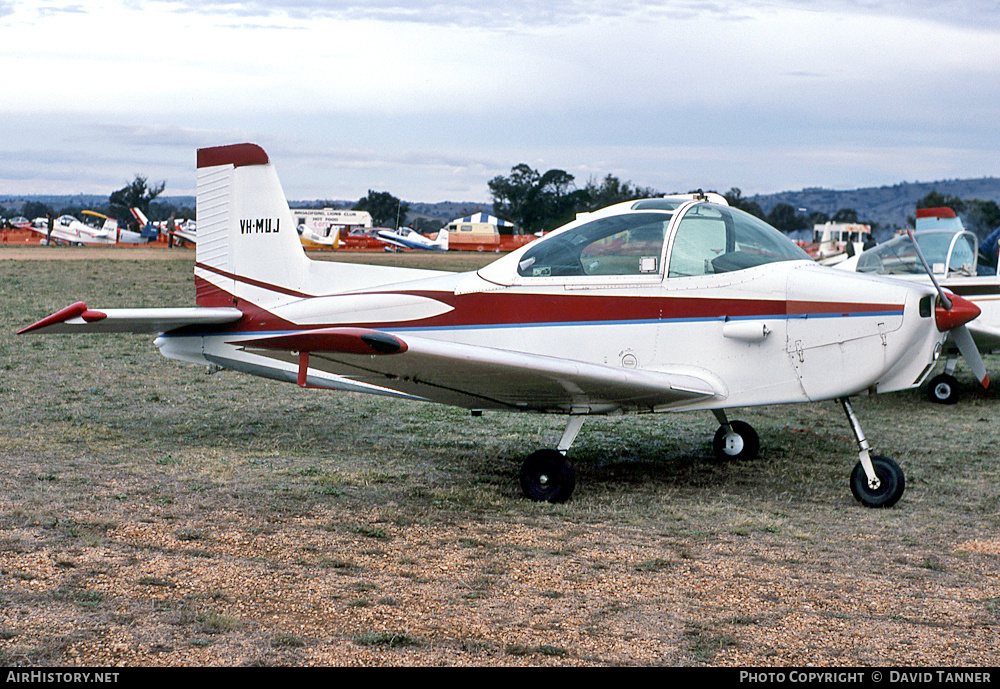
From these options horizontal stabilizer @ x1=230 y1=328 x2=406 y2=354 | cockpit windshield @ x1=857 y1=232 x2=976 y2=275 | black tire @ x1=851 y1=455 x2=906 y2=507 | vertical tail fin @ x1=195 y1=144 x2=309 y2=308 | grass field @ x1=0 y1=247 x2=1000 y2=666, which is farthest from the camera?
cockpit windshield @ x1=857 y1=232 x2=976 y2=275

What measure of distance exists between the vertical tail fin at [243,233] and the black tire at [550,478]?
2970 mm

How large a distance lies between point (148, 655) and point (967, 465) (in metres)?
6.18

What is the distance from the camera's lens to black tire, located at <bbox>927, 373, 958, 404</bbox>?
1035 centimetres

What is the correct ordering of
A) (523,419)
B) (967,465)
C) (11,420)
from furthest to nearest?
(523,419)
(11,420)
(967,465)

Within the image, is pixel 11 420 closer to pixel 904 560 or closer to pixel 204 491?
pixel 204 491

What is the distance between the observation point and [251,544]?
493 centimetres

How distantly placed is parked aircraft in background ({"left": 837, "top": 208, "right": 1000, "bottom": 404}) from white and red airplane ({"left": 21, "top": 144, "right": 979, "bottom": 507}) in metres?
4.44

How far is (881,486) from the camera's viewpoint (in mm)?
5859

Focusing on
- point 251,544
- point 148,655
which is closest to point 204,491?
point 251,544

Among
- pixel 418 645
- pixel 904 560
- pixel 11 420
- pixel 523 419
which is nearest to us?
pixel 418 645

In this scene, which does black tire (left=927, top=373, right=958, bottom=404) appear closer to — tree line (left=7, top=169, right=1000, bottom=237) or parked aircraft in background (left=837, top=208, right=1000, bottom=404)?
parked aircraft in background (left=837, top=208, right=1000, bottom=404)

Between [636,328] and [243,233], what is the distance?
3.74m

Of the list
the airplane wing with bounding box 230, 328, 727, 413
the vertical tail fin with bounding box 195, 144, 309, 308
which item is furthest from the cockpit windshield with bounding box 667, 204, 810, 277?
the vertical tail fin with bounding box 195, 144, 309, 308
